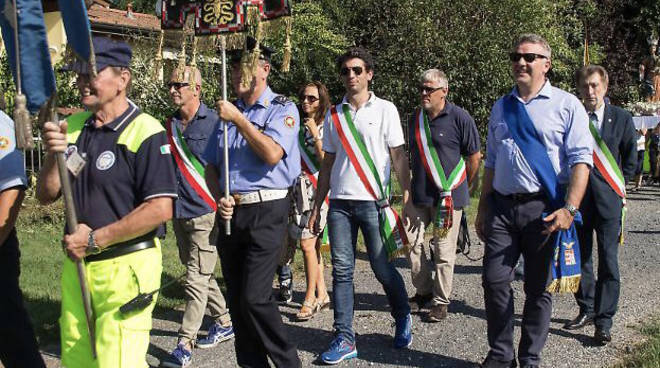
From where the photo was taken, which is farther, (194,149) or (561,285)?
(194,149)

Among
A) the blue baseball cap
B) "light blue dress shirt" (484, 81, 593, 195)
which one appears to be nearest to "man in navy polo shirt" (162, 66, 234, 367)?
the blue baseball cap

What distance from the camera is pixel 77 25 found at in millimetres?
3475

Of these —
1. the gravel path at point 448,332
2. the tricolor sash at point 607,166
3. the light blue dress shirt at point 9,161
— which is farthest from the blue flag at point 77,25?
the tricolor sash at point 607,166

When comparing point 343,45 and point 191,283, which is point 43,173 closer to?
point 191,283

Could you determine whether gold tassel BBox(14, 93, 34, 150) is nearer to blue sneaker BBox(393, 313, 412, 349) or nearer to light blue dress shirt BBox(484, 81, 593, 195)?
light blue dress shirt BBox(484, 81, 593, 195)

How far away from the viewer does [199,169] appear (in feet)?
20.1

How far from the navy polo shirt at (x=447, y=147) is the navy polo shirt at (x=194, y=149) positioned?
1.91 meters

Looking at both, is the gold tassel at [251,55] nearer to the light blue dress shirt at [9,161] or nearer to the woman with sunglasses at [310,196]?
the light blue dress shirt at [9,161]

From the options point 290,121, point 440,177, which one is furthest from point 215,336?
point 440,177

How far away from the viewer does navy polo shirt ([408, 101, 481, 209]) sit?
22.9 ft

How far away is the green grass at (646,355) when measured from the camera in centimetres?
521

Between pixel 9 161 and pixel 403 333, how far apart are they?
122 inches

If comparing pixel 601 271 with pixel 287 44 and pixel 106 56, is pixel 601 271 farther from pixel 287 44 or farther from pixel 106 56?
pixel 106 56

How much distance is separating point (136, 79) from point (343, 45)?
285 inches
